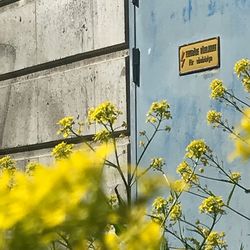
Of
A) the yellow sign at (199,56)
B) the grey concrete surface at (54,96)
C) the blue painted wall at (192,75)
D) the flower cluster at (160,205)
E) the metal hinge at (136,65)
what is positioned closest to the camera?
the flower cluster at (160,205)

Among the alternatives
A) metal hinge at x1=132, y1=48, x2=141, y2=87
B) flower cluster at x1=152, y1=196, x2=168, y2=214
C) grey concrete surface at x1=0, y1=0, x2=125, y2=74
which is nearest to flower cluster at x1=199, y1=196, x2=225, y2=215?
flower cluster at x1=152, y1=196, x2=168, y2=214

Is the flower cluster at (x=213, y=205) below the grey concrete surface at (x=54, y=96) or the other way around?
below

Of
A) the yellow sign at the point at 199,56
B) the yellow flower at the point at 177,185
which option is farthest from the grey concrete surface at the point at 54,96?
the yellow flower at the point at 177,185

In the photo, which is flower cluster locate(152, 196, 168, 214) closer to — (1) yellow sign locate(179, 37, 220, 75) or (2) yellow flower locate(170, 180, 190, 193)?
(2) yellow flower locate(170, 180, 190, 193)

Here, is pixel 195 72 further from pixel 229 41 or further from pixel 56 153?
pixel 56 153

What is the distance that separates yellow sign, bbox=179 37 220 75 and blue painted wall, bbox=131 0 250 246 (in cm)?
3

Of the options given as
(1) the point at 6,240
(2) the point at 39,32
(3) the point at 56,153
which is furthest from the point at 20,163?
(1) the point at 6,240

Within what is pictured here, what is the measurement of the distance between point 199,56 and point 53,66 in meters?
1.69

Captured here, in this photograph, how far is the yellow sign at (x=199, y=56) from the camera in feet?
15.4

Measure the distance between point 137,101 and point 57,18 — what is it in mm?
1153

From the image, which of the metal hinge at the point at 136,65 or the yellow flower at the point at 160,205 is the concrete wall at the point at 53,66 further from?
the yellow flower at the point at 160,205

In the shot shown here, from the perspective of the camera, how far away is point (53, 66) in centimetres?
627

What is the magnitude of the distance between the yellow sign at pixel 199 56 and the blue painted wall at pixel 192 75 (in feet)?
0.10

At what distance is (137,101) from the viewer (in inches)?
209
